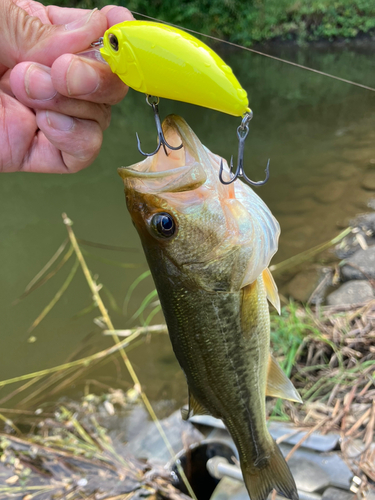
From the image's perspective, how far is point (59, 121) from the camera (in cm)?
144

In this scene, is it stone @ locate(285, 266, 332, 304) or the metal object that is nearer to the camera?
the metal object

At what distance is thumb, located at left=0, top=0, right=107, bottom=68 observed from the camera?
128 centimetres

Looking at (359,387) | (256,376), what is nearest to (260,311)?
(256,376)

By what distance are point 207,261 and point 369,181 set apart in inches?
228

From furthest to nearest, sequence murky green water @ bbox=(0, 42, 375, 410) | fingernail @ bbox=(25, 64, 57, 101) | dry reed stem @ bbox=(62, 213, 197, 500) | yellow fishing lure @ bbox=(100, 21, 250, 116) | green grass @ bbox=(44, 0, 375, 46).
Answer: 1. green grass @ bbox=(44, 0, 375, 46)
2. murky green water @ bbox=(0, 42, 375, 410)
3. dry reed stem @ bbox=(62, 213, 197, 500)
4. fingernail @ bbox=(25, 64, 57, 101)
5. yellow fishing lure @ bbox=(100, 21, 250, 116)

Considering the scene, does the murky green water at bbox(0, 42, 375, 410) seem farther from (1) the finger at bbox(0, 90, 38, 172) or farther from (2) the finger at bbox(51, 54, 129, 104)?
(2) the finger at bbox(51, 54, 129, 104)

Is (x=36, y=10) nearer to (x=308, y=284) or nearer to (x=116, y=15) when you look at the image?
(x=116, y=15)

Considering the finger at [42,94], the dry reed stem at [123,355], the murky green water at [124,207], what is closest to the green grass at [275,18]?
the murky green water at [124,207]

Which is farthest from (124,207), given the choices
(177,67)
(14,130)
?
(177,67)

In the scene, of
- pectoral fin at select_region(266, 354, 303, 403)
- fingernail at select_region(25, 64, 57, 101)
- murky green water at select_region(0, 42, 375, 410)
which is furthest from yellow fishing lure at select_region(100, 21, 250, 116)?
murky green water at select_region(0, 42, 375, 410)

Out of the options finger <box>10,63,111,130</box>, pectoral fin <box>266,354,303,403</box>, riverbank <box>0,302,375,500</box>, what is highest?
finger <box>10,63,111,130</box>

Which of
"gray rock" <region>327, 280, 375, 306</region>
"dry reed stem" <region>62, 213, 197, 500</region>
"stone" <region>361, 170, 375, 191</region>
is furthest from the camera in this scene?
"stone" <region>361, 170, 375, 191</region>

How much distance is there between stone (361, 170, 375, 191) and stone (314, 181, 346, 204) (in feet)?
1.03

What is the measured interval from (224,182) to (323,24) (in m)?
20.0
